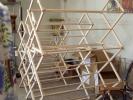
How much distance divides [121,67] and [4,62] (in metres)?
2.41

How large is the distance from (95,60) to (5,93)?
2.34 m

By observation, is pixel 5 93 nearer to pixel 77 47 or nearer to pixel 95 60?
pixel 77 47

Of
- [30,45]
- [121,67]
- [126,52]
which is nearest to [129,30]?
[126,52]

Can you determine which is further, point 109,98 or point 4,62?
point 109,98

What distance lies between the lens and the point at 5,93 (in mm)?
→ 1001

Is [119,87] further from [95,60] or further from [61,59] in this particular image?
[61,59]

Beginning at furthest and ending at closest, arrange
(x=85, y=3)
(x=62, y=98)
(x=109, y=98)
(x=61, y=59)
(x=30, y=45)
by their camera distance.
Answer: (x=85, y=3), (x=61, y=59), (x=62, y=98), (x=109, y=98), (x=30, y=45)

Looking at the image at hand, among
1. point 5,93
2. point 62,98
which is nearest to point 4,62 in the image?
point 5,93

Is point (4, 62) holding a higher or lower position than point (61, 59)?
lower

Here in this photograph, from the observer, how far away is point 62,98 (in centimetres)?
308

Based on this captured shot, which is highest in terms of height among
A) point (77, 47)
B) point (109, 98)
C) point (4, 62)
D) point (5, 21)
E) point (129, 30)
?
point (129, 30)

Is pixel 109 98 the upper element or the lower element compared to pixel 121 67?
lower

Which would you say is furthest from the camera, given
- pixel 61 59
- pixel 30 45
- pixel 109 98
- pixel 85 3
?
pixel 85 3

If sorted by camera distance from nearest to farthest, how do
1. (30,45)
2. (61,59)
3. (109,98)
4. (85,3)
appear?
(30,45)
(109,98)
(61,59)
(85,3)
